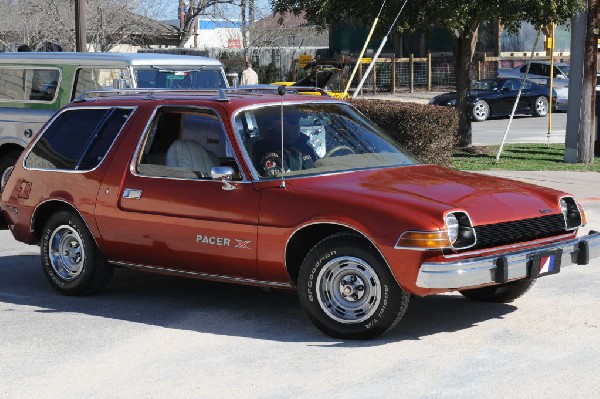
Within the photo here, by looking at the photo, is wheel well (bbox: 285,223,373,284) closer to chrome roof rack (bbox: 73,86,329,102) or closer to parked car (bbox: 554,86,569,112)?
chrome roof rack (bbox: 73,86,329,102)

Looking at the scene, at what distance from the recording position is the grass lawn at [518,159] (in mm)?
18969

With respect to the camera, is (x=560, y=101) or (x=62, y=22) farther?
(x=62, y=22)

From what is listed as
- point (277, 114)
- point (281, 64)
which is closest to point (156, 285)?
point (277, 114)

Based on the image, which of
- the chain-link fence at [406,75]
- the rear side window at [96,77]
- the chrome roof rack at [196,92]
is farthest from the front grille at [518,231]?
the chain-link fence at [406,75]

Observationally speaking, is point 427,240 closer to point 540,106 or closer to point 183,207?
point 183,207

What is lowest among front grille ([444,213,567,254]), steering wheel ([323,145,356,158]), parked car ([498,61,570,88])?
parked car ([498,61,570,88])

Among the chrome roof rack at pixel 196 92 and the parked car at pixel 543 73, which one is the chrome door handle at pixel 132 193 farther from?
the parked car at pixel 543 73

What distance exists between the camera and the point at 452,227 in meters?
7.15

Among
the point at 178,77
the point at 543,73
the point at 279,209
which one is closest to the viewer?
the point at 279,209

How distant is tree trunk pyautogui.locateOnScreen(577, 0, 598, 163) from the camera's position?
19.0m

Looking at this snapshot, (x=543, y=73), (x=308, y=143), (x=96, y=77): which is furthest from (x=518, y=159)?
(x=543, y=73)

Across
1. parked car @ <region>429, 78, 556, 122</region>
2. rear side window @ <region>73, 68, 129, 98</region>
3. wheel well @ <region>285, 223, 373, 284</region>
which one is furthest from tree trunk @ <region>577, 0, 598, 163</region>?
parked car @ <region>429, 78, 556, 122</region>

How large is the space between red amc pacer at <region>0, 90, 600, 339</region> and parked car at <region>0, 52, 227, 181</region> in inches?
184

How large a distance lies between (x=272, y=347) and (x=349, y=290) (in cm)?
62
